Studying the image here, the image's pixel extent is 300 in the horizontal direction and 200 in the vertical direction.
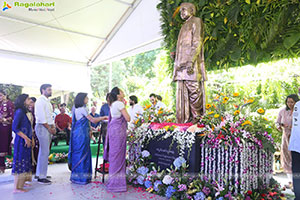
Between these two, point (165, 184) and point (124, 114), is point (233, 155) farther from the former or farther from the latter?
point (124, 114)

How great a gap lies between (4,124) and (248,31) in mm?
5088

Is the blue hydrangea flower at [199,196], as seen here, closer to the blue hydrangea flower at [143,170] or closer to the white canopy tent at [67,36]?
the blue hydrangea flower at [143,170]

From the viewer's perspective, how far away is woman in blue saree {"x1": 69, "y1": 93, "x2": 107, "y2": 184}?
4.36m

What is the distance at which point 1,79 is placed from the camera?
317 inches

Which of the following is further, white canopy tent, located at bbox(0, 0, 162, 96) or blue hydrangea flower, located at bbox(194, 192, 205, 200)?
white canopy tent, located at bbox(0, 0, 162, 96)

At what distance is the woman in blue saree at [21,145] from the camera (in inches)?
152

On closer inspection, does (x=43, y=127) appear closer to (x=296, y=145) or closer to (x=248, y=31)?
(x=296, y=145)

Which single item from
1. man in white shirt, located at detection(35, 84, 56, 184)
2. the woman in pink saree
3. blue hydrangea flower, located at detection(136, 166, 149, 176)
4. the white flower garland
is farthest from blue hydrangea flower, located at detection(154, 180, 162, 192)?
the woman in pink saree

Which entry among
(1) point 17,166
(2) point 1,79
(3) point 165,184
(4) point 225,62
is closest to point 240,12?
(4) point 225,62

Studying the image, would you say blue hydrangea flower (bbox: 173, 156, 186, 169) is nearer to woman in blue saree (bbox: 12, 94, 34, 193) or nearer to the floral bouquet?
the floral bouquet

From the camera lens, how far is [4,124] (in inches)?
193

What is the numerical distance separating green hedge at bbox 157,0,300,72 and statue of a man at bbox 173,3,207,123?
1.56m

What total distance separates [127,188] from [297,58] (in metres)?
3.74

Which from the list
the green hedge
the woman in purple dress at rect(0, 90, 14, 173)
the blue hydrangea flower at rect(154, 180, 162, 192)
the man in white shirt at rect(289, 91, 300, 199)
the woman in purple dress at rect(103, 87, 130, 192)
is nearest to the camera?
the man in white shirt at rect(289, 91, 300, 199)
